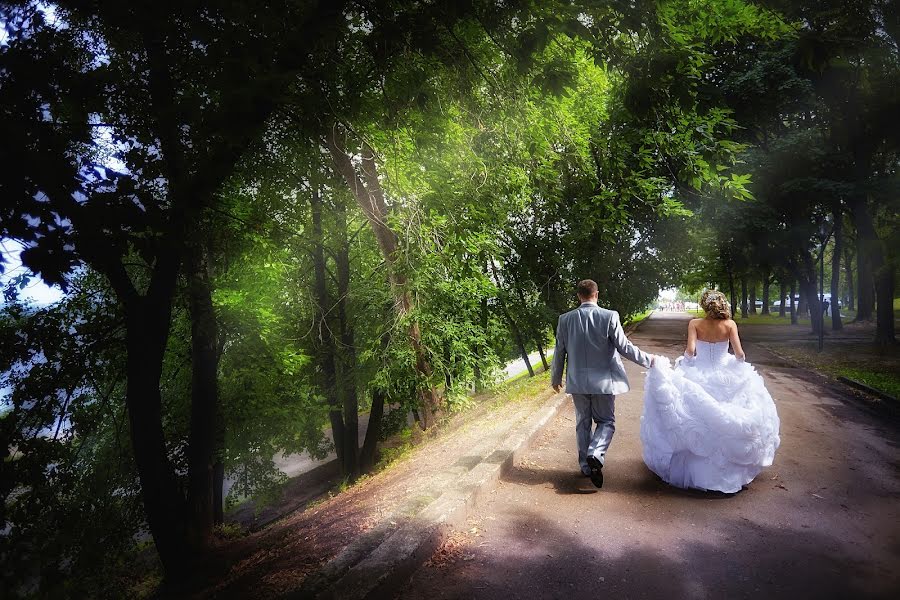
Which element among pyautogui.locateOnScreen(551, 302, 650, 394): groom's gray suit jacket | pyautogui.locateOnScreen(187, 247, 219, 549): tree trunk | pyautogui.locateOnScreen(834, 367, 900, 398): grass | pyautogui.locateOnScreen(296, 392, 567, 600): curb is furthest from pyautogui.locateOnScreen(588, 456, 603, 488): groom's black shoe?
pyautogui.locateOnScreen(834, 367, 900, 398): grass

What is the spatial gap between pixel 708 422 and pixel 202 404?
9161mm

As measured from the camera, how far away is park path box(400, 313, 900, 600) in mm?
3299

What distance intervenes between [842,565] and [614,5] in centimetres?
445

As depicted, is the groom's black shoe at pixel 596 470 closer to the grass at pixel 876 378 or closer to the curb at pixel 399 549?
the curb at pixel 399 549

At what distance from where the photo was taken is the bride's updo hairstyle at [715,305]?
17.8 feet

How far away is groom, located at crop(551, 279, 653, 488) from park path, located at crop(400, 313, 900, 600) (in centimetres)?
45

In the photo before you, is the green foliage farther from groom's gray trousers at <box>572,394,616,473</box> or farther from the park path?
the park path

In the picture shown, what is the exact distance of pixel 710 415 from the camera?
4.83 m

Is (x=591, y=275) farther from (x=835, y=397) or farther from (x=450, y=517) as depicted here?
(x=450, y=517)

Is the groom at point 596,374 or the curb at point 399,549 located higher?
the groom at point 596,374

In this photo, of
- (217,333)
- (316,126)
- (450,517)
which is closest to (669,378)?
(450,517)

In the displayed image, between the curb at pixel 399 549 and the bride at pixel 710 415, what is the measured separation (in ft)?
5.95

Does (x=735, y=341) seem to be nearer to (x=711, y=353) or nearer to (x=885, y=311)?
(x=711, y=353)

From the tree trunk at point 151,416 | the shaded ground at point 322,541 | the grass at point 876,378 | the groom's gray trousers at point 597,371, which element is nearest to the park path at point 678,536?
the groom's gray trousers at point 597,371
